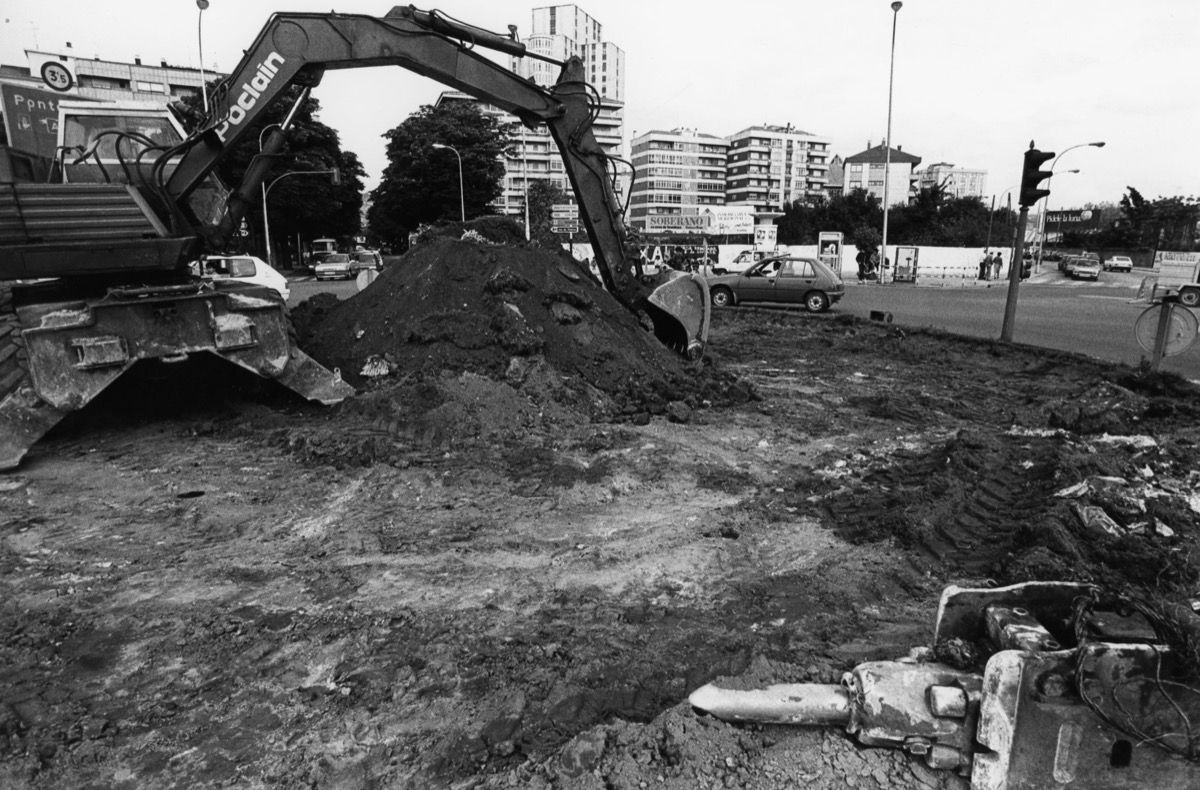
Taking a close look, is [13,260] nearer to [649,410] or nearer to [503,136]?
[649,410]

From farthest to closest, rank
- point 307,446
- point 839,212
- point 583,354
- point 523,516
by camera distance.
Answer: point 839,212, point 583,354, point 307,446, point 523,516

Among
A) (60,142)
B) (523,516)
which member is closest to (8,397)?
(60,142)

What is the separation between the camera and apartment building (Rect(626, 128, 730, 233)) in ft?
371

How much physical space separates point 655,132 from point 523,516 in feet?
387

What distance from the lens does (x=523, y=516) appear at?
5.41 metres

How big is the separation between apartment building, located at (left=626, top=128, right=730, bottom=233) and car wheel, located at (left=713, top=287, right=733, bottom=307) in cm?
8965

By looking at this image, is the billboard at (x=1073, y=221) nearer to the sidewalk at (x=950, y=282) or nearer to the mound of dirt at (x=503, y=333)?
the sidewalk at (x=950, y=282)

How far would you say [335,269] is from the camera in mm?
39000

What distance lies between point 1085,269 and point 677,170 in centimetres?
8109

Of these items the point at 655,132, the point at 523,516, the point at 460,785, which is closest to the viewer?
the point at 460,785

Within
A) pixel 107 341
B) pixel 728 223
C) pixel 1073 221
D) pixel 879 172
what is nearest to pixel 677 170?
pixel 879 172

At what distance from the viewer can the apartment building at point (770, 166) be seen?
126 metres

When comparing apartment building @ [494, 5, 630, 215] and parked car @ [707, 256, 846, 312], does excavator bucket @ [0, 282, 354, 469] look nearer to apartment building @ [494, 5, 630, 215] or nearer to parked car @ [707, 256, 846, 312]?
parked car @ [707, 256, 846, 312]

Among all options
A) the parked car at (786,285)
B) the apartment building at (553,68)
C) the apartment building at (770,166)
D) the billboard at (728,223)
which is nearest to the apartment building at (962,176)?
the apartment building at (770,166)
